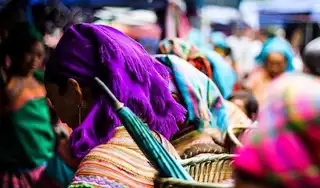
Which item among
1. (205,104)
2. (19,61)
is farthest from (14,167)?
(205,104)

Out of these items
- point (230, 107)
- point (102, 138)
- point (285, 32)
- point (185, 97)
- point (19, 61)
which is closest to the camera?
point (102, 138)

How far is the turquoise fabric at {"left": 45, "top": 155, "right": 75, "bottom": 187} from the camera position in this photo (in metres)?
4.14

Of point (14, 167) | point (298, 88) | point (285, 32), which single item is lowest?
point (285, 32)

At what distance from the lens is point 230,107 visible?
4.91 m

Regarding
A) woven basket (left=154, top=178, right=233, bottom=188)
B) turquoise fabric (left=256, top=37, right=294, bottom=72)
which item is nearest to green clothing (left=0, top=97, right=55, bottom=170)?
woven basket (left=154, top=178, right=233, bottom=188)

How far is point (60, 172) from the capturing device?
419 cm

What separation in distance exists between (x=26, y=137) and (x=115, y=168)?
336 centimetres

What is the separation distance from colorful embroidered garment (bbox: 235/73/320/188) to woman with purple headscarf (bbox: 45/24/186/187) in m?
1.04

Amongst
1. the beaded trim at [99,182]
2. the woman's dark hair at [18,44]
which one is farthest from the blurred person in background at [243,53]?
the beaded trim at [99,182]

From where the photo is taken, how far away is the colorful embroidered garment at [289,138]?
109cm

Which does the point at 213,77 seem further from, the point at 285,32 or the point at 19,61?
the point at 285,32

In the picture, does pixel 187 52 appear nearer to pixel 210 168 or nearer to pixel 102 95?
pixel 102 95

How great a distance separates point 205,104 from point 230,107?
112 centimetres

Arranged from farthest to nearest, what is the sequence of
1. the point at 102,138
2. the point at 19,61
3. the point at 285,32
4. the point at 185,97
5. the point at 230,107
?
the point at 285,32
the point at 19,61
the point at 230,107
the point at 185,97
the point at 102,138
